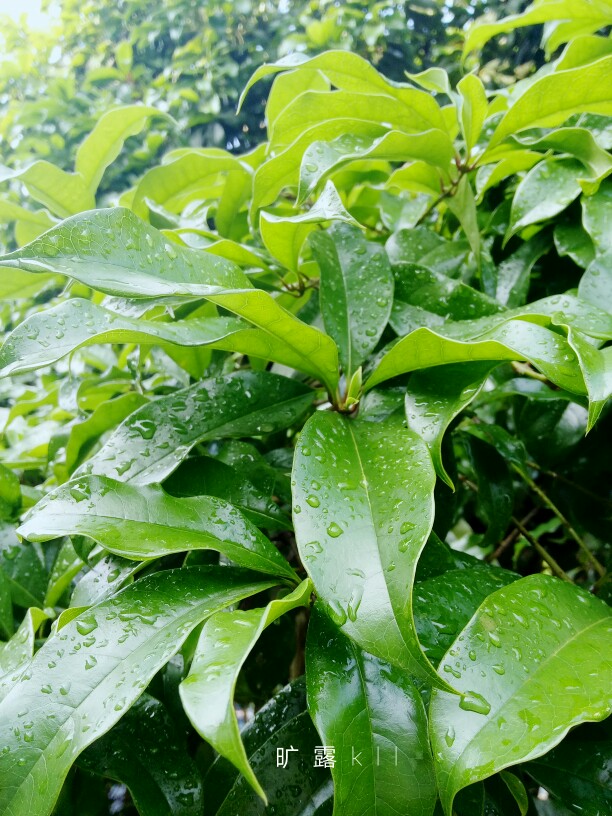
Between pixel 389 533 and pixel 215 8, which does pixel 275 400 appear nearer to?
pixel 389 533

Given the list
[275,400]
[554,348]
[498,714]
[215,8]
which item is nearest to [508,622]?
[498,714]

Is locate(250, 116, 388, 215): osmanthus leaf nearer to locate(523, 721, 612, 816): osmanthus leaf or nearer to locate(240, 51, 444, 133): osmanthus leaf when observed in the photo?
locate(240, 51, 444, 133): osmanthus leaf

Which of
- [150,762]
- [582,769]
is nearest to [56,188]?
[150,762]

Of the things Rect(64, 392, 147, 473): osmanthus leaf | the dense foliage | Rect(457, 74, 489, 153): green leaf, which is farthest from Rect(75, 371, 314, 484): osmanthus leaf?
Rect(457, 74, 489, 153): green leaf

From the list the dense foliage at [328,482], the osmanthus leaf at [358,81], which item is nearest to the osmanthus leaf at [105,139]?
the dense foliage at [328,482]

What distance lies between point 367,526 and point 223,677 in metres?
0.12

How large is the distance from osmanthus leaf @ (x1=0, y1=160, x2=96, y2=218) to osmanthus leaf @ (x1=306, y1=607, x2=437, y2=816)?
62cm

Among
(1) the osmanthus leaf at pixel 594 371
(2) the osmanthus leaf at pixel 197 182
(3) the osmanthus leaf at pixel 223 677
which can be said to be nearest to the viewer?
(3) the osmanthus leaf at pixel 223 677

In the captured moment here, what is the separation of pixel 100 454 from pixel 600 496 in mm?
599

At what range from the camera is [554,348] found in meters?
0.41

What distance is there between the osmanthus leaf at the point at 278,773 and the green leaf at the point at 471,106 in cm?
58

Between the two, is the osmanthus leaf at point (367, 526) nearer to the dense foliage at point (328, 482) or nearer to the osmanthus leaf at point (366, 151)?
the dense foliage at point (328, 482)

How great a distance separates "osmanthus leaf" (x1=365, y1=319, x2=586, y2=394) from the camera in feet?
1.31

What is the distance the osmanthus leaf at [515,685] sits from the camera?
0.29 metres
